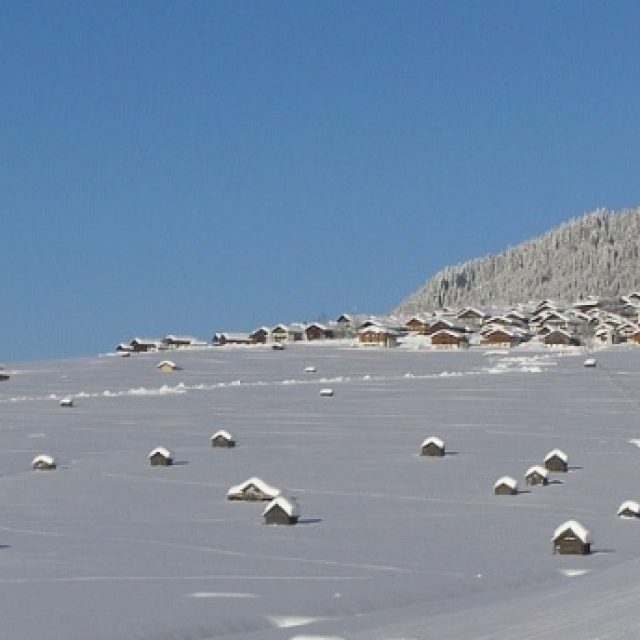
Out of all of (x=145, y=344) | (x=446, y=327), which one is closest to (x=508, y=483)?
(x=446, y=327)

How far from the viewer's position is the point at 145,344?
135 m

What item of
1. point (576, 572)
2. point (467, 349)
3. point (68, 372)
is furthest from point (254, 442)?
point (467, 349)

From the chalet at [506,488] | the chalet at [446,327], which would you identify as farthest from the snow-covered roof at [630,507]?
the chalet at [446,327]

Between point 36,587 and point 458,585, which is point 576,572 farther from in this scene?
point 36,587

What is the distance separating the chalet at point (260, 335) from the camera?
145 meters

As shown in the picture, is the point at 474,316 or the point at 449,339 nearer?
the point at 449,339

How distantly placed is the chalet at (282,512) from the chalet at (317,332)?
122m

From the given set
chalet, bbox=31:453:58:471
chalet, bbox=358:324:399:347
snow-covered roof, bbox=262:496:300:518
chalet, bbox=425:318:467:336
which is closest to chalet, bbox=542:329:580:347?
chalet, bbox=425:318:467:336

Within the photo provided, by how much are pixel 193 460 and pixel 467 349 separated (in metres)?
83.3

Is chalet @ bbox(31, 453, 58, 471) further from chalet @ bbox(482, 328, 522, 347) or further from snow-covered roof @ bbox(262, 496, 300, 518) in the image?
chalet @ bbox(482, 328, 522, 347)

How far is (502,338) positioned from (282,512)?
101m

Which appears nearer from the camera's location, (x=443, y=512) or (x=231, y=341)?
(x=443, y=512)

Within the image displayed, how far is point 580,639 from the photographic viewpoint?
12234mm

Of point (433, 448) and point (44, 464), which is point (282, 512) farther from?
point (433, 448)
